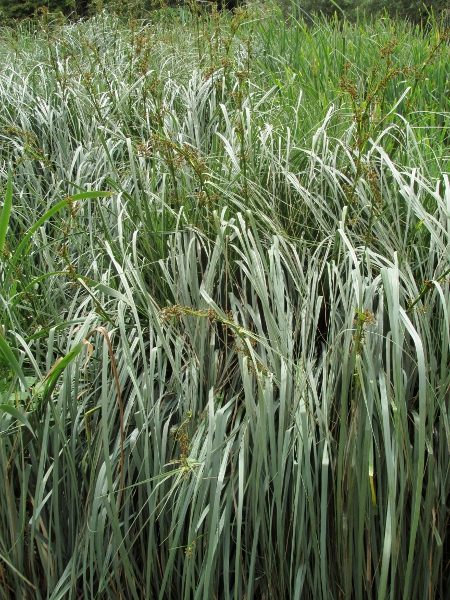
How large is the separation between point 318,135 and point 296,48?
181 cm

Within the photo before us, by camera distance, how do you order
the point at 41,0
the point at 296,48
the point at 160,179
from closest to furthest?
the point at 160,179, the point at 296,48, the point at 41,0

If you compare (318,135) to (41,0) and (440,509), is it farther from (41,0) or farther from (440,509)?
(41,0)

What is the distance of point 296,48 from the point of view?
377 cm

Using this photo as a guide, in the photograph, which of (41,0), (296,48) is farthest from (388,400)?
(41,0)

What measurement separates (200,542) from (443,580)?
692mm

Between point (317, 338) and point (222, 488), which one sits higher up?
point (317, 338)

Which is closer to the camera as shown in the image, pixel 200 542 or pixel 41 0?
pixel 200 542

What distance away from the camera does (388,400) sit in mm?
1611

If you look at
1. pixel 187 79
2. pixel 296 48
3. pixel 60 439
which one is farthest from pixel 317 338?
pixel 296 48

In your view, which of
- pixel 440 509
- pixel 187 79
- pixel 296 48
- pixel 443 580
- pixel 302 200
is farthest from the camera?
pixel 296 48

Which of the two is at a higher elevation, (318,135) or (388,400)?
(318,135)

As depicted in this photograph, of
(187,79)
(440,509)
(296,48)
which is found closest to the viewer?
(440,509)

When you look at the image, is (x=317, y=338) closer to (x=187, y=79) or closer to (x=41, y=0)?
(x=187, y=79)

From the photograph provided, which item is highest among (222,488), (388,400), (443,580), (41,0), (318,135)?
(41,0)
